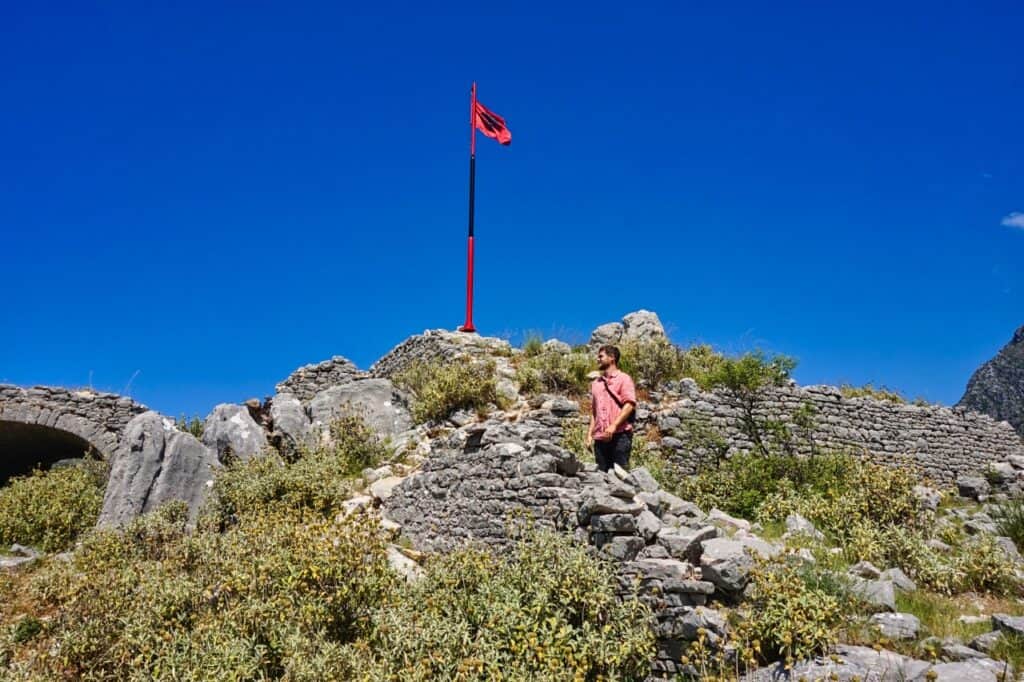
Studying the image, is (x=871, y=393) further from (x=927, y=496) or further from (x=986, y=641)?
(x=986, y=641)

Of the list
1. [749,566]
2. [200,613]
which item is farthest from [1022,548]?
[200,613]

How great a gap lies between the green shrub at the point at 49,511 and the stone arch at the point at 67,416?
2255 millimetres

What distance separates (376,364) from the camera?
20.9 metres

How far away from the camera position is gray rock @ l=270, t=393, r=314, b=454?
1446 centimetres

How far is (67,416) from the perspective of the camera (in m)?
17.0

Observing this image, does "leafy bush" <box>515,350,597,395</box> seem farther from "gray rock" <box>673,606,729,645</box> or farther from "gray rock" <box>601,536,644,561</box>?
"gray rock" <box>673,606,729,645</box>

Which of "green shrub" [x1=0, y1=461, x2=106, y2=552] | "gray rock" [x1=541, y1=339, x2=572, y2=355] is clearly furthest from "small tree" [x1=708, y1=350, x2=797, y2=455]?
"green shrub" [x1=0, y1=461, x2=106, y2=552]

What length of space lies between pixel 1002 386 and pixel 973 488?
16.1 meters

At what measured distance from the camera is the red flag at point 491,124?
21531 millimetres

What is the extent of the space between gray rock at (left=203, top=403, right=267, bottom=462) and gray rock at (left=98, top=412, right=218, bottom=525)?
0.28 meters

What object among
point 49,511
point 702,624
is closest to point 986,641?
point 702,624

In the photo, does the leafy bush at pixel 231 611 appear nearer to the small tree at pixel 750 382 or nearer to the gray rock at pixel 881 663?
the gray rock at pixel 881 663

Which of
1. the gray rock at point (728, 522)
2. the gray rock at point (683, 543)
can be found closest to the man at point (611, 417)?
the gray rock at point (728, 522)

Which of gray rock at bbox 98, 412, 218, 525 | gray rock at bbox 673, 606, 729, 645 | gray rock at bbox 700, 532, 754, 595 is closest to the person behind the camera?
gray rock at bbox 673, 606, 729, 645
